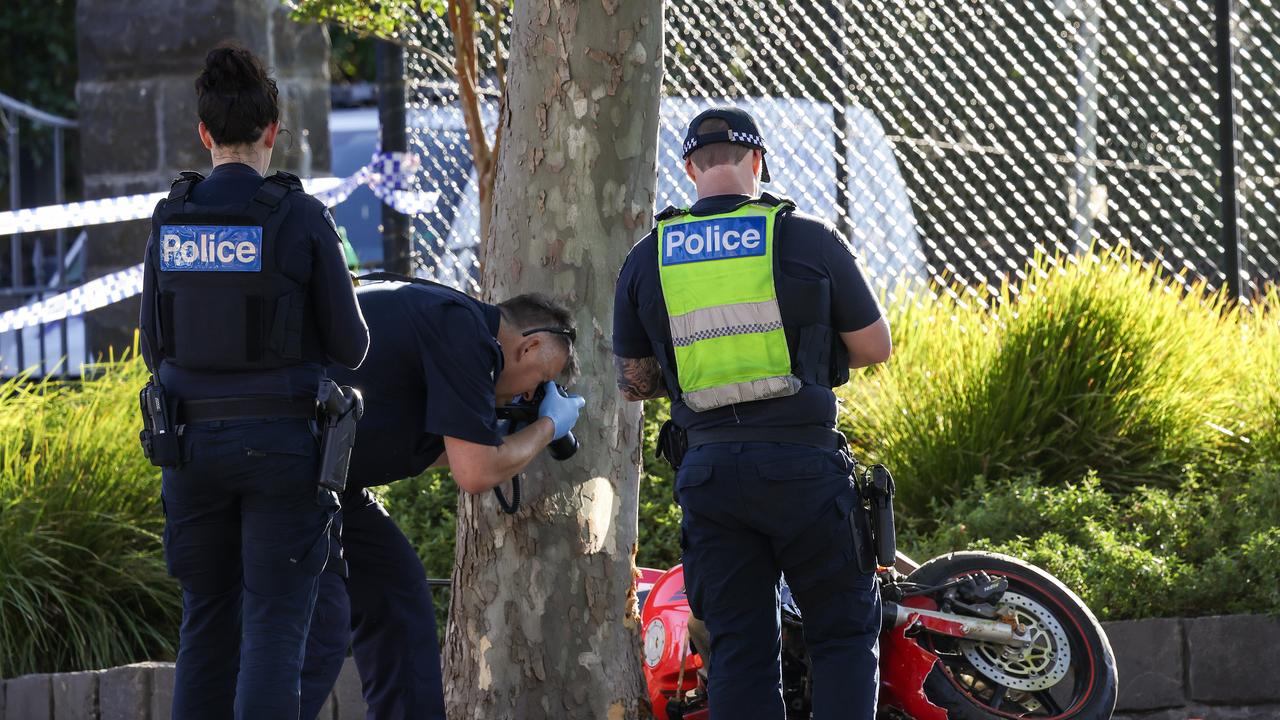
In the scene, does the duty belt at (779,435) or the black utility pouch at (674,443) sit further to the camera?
the black utility pouch at (674,443)

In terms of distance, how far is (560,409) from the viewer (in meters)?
4.24

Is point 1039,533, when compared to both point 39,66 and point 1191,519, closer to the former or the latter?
point 1191,519

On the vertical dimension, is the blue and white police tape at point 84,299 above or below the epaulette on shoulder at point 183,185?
below

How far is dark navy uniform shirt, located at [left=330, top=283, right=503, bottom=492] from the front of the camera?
3.93m

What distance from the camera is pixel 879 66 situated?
36.3 ft

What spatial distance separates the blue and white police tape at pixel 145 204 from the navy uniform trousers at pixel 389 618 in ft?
11.2

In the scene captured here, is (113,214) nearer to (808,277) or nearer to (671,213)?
(671,213)

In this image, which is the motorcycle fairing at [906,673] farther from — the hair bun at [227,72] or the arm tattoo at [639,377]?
the hair bun at [227,72]

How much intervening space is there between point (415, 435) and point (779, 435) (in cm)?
96

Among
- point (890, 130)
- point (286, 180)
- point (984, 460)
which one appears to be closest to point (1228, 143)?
point (984, 460)

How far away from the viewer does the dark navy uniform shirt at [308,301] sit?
12.2 ft

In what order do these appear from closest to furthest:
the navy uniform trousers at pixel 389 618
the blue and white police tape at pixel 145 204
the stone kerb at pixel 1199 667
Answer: the navy uniform trousers at pixel 389 618, the stone kerb at pixel 1199 667, the blue and white police tape at pixel 145 204

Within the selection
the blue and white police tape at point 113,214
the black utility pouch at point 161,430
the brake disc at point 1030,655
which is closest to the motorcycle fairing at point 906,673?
the brake disc at point 1030,655

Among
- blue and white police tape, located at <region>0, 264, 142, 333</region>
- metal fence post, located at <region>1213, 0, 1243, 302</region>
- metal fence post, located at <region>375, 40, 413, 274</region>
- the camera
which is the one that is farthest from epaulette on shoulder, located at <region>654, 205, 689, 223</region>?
blue and white police tape, located at <region>0, 264, 142, 333</region>
